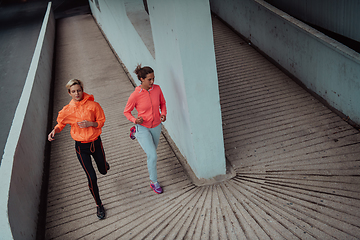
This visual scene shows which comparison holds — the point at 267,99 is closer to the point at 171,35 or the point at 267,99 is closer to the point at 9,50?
the point at 171,35

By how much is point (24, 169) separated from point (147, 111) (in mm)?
1784

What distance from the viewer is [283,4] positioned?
7.40m

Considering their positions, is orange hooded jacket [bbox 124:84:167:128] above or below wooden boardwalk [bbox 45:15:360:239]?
above

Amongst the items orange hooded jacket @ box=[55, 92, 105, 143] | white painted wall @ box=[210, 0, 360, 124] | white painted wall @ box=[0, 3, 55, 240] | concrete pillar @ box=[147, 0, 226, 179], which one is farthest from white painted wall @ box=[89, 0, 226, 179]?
white painted wall @ box=[210, 0, 360, 124]

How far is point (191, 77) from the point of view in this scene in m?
3.52

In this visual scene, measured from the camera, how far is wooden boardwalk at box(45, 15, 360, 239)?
11.3 feet

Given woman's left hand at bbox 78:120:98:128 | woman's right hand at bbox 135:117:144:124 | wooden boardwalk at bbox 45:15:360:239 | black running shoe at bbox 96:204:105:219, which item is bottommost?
wooden boardwalk at bbox 45:15:360:239

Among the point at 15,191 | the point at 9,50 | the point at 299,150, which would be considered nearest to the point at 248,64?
the point at 299,150

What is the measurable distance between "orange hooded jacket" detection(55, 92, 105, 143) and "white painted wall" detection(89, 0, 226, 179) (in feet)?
3.52

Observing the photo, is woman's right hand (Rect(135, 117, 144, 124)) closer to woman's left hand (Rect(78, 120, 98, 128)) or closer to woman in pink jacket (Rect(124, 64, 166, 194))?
woman in pink jacket (Rect(124, 64, 166, 194))

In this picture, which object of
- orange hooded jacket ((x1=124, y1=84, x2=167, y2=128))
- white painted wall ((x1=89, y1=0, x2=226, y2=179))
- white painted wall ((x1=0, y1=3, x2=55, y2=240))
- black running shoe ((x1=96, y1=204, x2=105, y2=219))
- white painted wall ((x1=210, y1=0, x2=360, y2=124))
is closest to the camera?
white painted wall ((x1=0, y1=3, x2=55, y2=240))

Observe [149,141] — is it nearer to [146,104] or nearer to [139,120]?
[139,120]

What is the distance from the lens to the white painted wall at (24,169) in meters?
3.10

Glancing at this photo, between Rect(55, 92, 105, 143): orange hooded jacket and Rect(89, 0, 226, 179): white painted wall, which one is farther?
Rect(55, 92, 105, 143): orange hooded jacket
